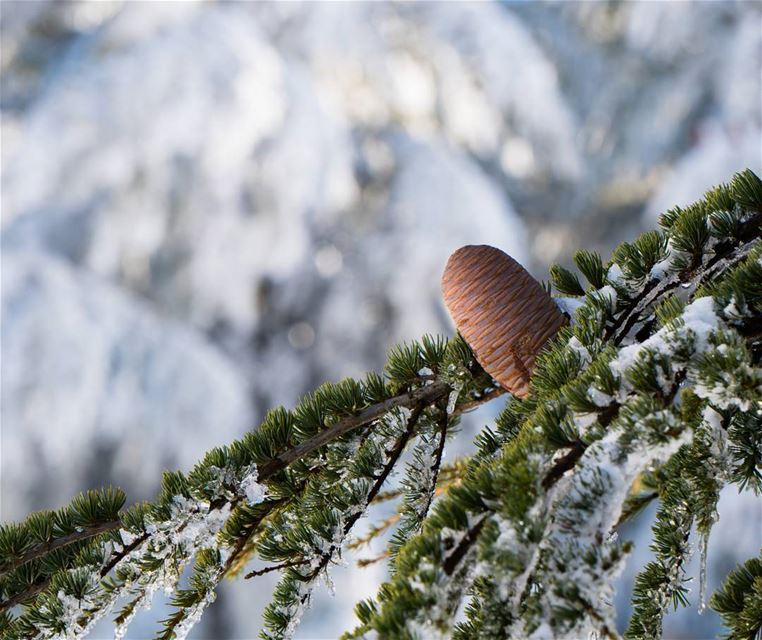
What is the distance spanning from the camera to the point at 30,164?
1.80 meters

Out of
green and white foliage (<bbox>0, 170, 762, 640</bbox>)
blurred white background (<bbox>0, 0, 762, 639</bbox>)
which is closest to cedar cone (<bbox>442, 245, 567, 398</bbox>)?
green and white foliage (<bbox>0, 170, 762, 640</bbox>)

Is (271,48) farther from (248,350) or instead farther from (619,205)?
(619,205)

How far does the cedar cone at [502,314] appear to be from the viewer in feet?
1.09

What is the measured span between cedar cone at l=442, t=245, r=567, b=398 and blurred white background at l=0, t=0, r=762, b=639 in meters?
1.43

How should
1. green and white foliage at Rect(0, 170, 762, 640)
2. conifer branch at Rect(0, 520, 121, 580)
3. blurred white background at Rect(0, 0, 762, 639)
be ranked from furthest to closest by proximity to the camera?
blurred white background at Rect(0, 0, 762, 639) → conifer branch at Rect(0, 520, 121, 580) → green and white foliage at Rect(0, 170, 762, 640)

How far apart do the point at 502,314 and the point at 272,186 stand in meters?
1.69

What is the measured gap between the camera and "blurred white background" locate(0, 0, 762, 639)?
1692 mm

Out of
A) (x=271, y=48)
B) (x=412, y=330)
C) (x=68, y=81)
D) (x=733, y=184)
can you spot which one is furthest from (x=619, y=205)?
(x=733, y=184)

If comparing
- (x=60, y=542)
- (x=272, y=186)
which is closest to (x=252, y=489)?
(x=60, y=542)

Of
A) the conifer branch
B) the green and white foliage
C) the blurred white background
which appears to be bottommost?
the green and white foliage

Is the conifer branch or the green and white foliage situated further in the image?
the conifer branch

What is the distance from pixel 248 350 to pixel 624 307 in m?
1.76

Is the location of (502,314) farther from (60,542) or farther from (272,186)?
(272,186)

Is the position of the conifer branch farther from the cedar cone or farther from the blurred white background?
the blurred white background
